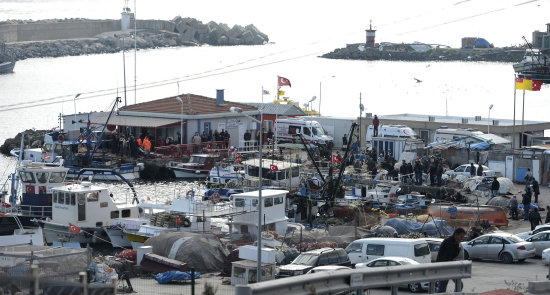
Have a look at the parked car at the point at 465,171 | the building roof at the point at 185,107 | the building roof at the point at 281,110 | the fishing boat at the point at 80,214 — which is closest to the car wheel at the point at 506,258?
the fishing boat at the point at 80,214

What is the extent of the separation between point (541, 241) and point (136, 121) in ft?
109

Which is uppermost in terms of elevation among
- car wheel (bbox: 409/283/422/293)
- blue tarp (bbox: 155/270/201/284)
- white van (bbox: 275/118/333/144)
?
white van (bbox: 275/118/333/144)

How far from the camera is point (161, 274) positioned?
24.2 m

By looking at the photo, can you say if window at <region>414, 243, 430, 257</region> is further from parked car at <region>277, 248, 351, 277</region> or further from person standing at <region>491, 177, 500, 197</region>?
person standing at <region>491, 177, 500, 197</region>

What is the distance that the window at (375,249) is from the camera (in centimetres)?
2398

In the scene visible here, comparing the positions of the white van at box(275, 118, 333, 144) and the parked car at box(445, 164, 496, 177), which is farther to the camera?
the white van at box(275, 118, 333, 144)

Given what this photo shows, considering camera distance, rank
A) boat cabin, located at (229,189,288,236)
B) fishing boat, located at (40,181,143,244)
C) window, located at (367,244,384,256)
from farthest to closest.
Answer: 1. fishing boat, located at (40,181,143,244)
2. boat cabin, located at (229,189,288,236)
3. window, located at (367,244,384,256)

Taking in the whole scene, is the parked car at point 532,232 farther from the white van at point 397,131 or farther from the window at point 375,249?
the white van at point 397,131

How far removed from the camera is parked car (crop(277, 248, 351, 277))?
2269cm

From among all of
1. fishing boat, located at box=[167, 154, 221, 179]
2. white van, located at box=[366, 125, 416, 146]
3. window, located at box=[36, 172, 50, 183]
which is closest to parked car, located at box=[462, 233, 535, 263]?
window, located at box=[36, 172, 50, 183]

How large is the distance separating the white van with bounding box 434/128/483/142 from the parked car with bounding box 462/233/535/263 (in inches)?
802

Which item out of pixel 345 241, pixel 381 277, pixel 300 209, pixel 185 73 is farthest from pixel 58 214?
pixel 185 73

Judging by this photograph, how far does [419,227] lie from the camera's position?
1160 inches

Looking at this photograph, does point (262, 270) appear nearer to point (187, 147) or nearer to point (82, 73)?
point (187, 147)
